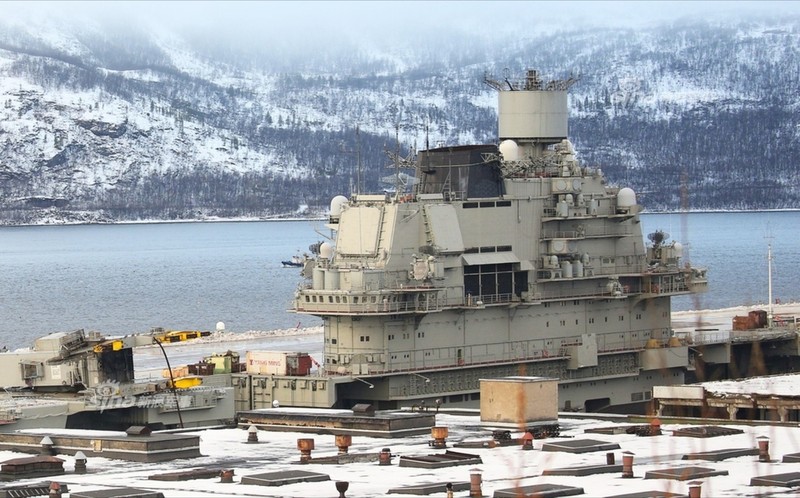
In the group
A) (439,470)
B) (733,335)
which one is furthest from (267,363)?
(733,335)

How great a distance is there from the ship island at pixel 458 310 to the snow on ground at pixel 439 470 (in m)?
10.4

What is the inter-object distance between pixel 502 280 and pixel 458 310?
2.61 metres

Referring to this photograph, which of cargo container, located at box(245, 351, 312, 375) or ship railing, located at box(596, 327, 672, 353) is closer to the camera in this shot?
cargo container, located at box(245, 351, 312, 375)

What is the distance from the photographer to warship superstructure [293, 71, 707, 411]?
68.4 metres

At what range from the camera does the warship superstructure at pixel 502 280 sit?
68.4m

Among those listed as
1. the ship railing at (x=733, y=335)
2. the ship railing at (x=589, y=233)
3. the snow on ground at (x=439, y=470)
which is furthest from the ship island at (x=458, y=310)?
the snow on ground at (x=439, y=470)

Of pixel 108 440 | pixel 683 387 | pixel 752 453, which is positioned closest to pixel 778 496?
pixel 752 453

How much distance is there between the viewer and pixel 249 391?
69938 mm

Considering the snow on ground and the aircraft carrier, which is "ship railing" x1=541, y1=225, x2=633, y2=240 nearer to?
the aircraft carrier

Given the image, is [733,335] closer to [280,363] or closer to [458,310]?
[458,310]

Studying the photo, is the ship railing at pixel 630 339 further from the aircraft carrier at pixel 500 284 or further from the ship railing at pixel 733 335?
the ship railing at pixel 733 335

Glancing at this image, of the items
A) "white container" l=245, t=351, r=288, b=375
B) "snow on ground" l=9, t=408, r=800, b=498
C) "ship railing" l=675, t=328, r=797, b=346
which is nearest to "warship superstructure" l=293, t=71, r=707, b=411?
"white container" l=245, t=351, r=288, b=375

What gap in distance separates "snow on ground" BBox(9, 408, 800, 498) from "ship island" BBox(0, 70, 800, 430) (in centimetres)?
1039

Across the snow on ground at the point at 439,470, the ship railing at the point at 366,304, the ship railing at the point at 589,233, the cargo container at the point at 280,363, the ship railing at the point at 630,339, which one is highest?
the ship railing at the point at 589,233
